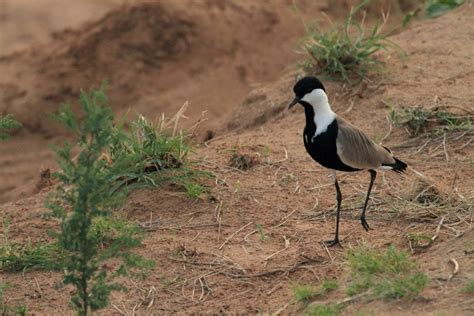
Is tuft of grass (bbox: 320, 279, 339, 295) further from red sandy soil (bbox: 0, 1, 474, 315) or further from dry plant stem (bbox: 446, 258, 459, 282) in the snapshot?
dry plant stem (bbox: 446, 258, 459, 282)

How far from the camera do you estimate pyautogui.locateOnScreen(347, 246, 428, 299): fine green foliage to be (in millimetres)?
4887

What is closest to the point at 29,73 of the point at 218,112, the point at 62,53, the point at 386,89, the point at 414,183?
the point at 62,53

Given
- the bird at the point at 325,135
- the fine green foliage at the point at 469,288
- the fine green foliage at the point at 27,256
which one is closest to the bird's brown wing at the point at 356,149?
the bird at the point at 325,135

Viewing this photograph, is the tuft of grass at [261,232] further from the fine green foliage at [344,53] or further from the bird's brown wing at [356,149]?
the fine green foliage at [344,53]

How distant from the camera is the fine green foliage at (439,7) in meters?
9.79

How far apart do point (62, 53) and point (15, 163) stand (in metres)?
1.47

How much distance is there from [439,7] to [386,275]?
5355mm

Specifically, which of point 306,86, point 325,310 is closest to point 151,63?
point 306,86

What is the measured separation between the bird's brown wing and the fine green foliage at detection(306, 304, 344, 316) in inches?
45.9

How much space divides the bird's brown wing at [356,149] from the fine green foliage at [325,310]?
3.82 ft

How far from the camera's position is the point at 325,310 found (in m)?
4.90

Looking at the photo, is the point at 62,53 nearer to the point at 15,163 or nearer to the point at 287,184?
the point at 15,163

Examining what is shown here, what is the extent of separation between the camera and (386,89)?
798 cm

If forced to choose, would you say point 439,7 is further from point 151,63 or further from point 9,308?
point 9,308
